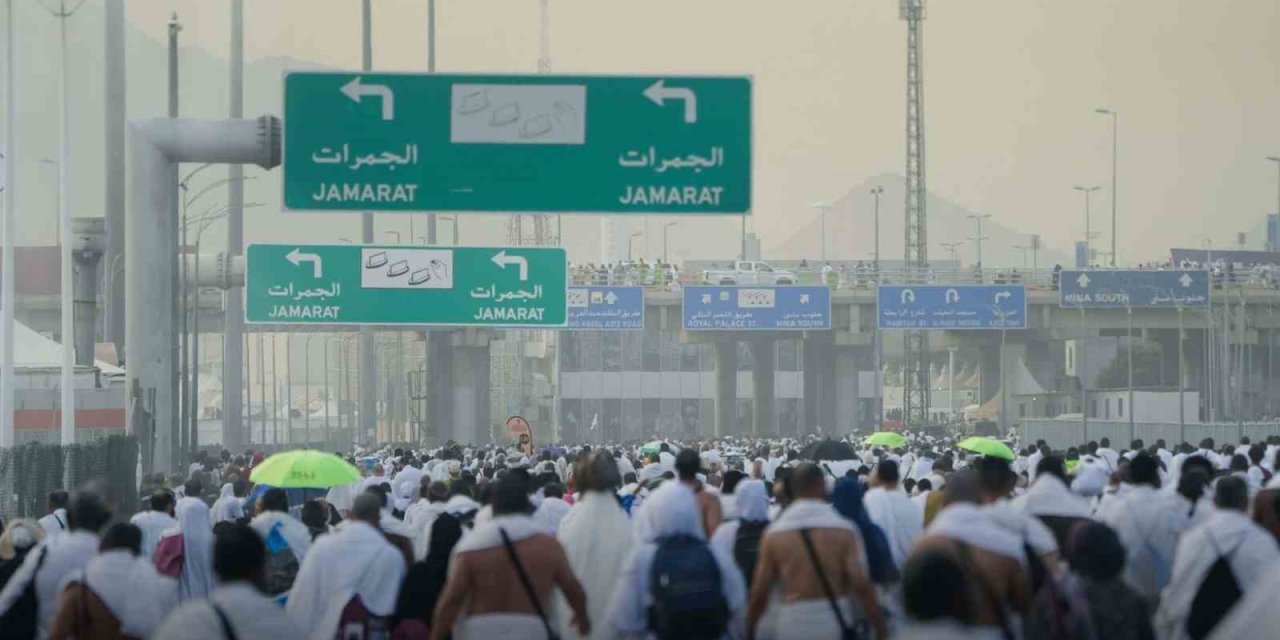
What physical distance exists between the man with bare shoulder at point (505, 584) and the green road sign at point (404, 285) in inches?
1205

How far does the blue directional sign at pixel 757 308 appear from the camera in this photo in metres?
70.0

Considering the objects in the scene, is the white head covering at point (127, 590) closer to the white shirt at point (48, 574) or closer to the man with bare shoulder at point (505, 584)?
the white shirt at point (48, 574)

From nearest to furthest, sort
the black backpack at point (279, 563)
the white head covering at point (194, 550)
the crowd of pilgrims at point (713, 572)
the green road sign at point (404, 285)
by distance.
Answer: the crowd of pilgrims at point (713, 572) < the black backpack at point (279, 563) < the white head covering at point (194, 550) < the green road sign at point (404, 285)

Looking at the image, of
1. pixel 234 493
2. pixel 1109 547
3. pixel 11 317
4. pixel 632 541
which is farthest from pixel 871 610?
pixel 11 317

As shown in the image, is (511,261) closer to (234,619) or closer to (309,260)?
(309,260)

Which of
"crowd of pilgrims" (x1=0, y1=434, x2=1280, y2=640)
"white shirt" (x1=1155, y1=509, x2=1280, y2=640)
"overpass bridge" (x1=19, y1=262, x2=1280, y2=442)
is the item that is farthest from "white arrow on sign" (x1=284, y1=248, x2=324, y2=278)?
"white shirt" (x1=1155, y1=509, x2=1280, y2=640)

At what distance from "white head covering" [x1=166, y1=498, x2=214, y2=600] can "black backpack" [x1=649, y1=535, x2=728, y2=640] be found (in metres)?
5.39

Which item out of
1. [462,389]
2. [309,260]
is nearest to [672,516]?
[309,260]

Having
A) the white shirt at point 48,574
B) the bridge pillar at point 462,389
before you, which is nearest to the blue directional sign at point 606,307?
the bridge pillar at point 462,389

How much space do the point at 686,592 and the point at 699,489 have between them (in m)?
4.32

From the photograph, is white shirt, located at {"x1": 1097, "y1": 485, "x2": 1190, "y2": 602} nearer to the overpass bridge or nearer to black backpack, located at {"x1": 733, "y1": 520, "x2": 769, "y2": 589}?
black backpack, located at {"x1": 733, "y1": 520, "x2": 769, "y2": 589}

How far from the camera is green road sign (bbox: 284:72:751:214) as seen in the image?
21.7 metres

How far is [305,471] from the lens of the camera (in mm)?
17438

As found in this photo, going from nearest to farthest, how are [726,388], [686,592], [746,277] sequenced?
[686,592], [746,277], [726,388]
